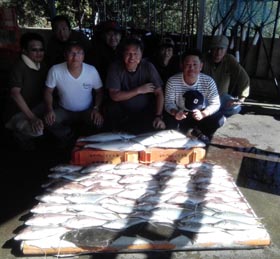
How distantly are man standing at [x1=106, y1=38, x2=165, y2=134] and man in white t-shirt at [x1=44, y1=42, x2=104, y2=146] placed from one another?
0.20 meters

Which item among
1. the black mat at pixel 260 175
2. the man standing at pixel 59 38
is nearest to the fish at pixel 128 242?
the black mat at pixel 260 175

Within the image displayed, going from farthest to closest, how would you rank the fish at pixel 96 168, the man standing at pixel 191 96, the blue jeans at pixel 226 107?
the blue jeans at pixel 226 107, the man standing at pixel 191 96, the fish at pixel 96 168

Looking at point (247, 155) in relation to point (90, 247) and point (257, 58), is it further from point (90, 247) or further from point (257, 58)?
point (257, 58)

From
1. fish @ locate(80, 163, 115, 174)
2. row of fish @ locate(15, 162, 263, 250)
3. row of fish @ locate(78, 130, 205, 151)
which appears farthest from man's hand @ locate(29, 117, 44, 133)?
fish @ locate(80, 163, 115, 174)

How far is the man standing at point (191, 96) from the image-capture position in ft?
10.8

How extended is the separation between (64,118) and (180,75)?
4.36 feet

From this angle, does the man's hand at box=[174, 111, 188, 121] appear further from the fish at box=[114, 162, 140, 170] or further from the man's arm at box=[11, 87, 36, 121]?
the man's arm at box=[11, 87, 36, 121]

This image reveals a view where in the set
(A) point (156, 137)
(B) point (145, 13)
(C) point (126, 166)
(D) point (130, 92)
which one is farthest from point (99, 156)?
(B) point (145, 13)

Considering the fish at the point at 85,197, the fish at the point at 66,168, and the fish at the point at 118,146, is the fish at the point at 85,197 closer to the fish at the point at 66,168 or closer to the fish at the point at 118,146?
the fish at the point at 66,168

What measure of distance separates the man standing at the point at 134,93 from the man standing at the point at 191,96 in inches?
5.7

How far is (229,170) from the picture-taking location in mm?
3268

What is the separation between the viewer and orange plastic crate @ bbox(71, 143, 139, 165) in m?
3.07

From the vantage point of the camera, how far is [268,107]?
5.33m

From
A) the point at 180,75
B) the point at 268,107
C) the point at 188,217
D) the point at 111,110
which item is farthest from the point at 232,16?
the point at 188,217
